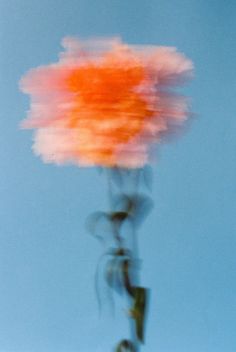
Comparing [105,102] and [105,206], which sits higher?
[105,102]

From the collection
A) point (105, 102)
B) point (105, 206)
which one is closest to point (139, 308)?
point (105, 206)

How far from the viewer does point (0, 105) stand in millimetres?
742

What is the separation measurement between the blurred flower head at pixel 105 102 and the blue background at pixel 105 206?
0.08ft

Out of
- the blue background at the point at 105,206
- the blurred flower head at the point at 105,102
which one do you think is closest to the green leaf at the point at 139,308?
the blue background at the point at 105,206

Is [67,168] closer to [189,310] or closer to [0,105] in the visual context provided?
[0,105]

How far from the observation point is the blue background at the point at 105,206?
741mm

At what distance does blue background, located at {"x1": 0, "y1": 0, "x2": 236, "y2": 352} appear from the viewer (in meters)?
0.74

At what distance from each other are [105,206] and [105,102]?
185 mm

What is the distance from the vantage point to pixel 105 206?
0.75 meters

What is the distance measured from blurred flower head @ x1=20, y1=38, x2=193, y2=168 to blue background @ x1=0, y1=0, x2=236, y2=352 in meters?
0.02

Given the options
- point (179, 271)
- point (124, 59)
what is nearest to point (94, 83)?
point (124, 59)

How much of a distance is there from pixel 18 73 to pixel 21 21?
9cm

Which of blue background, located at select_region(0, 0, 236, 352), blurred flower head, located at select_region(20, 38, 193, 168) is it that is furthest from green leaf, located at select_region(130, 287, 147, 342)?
blurred flower head, located at select_region(20, 38, 193, 168)

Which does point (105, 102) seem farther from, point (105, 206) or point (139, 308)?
point (139, 308)
